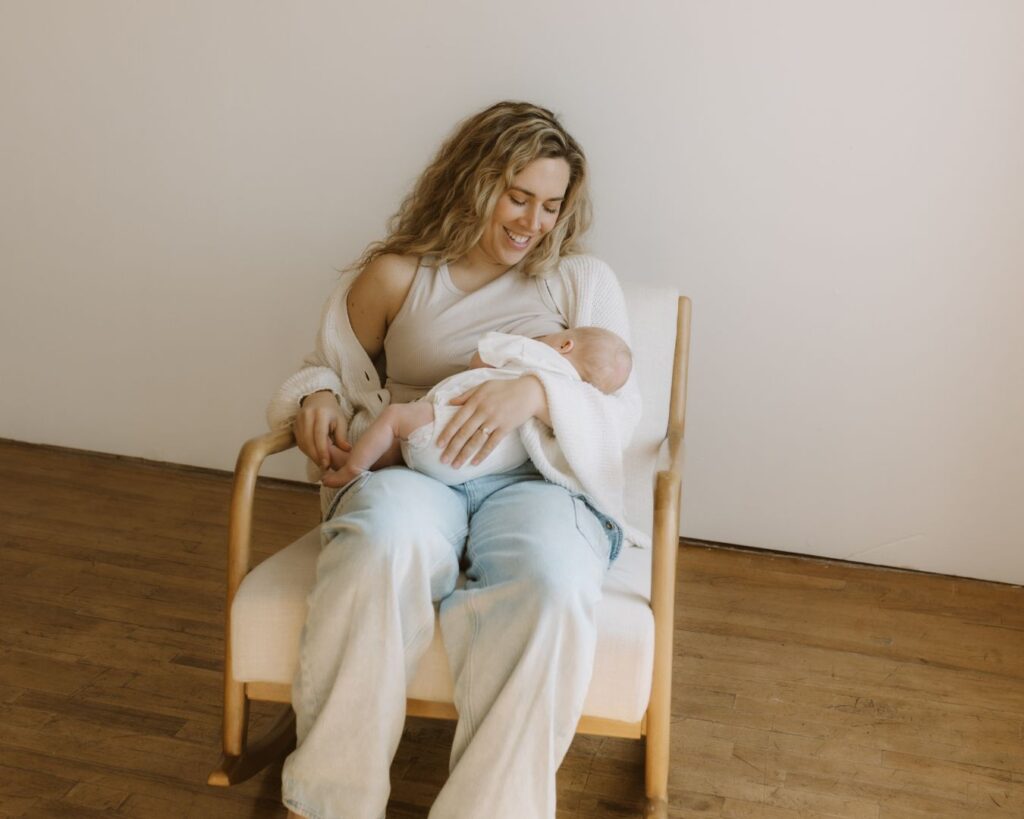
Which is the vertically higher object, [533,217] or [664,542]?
[533,217]

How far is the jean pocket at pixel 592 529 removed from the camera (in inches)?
64.1

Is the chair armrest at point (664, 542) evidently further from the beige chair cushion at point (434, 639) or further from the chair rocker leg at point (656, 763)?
the chair rocker leg at point (656, 763)

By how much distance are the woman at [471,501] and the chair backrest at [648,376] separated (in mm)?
155

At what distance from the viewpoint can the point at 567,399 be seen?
5.56 ft

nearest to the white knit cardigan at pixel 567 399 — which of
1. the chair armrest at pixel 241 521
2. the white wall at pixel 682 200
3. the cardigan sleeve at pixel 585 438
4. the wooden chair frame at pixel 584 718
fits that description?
the cardigan sleeve at pixel 585 438

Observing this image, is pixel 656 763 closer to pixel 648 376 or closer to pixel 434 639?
pixel 434 639

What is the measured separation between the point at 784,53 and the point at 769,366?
0.69m

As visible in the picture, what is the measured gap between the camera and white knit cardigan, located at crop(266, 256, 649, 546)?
1.70 metres

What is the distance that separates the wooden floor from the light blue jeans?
0.30 meters

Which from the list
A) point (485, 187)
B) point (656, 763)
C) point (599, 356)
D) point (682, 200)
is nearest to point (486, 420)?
point (599, 356)

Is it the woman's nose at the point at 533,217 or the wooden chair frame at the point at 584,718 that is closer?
the wooden chair frame at the point at 584,718

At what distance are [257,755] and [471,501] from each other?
1.65 feet

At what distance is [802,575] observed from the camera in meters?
2.59

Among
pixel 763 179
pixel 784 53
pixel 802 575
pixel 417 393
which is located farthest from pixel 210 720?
pixel 784 53
